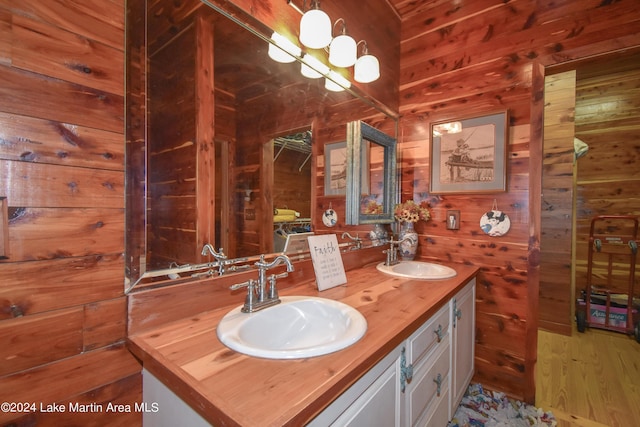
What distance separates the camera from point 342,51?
4.77ft

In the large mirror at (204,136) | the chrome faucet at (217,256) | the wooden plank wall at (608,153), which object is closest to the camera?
the large mirror at (204,136)

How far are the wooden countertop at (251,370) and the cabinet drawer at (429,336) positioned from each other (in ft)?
0.27

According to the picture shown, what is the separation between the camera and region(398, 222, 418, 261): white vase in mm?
1874

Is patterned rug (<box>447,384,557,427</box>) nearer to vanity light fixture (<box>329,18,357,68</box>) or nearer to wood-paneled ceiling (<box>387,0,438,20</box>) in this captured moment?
vanity light fixture (<box>329,18,357,68</box>)

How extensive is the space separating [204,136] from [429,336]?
114 centimetres

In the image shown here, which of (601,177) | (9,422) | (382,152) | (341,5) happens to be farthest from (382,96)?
(601,177)

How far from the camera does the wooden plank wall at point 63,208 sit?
598mm

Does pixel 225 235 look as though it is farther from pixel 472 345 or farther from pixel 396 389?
pixel 472 345

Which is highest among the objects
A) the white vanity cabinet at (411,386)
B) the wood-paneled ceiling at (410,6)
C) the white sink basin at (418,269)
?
the wood-paneled ceiling at (410,6)

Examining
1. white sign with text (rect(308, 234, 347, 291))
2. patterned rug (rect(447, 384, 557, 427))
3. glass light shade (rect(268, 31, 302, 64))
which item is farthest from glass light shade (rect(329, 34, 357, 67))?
patterned rug (rect(447, 384, 557, 427))

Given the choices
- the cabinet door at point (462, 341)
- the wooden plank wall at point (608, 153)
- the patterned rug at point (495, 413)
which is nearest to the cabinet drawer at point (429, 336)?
the cabinet door at point (462, 341)

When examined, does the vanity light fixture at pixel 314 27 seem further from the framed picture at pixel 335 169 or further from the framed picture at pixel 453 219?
the framed picture at pixel 453 219

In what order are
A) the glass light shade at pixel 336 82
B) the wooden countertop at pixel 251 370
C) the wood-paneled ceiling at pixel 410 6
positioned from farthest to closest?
the wood-paneled ceiling at pixel 410 6 < the glass light shade at pixel 336 82 < the wooden countertop at pixel 251 370

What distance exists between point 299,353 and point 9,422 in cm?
64
